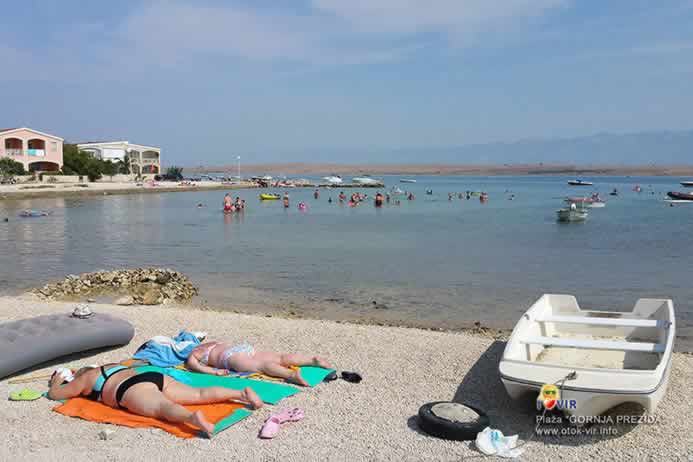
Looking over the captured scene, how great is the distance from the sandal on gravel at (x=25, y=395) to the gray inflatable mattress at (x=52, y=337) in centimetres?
59

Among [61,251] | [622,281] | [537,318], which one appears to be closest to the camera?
[537,318]

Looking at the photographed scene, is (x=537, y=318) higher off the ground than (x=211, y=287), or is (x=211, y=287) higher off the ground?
(x=537, y=318)

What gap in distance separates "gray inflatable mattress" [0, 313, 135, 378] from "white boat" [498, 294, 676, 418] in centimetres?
485

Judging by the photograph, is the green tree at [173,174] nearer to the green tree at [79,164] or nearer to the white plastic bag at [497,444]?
the green tree at [79,164]

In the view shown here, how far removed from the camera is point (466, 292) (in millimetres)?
14758

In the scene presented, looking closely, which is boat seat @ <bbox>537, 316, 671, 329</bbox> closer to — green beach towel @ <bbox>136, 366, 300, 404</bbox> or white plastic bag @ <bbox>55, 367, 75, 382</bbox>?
green beach towel @ <bbox>136, 366, 300, 404</bbox>

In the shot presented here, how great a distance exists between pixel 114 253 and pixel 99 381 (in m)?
17.3

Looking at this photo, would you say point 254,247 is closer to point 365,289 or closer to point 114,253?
point 114,253

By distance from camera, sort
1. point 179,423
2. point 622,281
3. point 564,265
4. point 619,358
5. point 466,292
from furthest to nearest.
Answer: point 564,265 → point 622,281 → point 466,292 → point 619,358 → point 179,423

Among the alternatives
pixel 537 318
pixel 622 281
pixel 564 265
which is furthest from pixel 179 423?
pixel 564 265

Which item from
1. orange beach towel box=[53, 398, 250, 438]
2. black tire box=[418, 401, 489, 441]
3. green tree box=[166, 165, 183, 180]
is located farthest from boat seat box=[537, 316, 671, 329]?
green tree box=[166, 165, 183, 180]

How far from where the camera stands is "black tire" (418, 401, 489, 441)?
5391 millimetres

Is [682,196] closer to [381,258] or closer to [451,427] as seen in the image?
[381,258]

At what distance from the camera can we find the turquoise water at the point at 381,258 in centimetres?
1405
